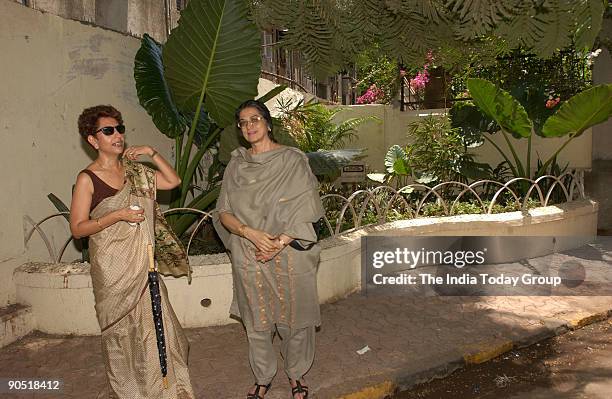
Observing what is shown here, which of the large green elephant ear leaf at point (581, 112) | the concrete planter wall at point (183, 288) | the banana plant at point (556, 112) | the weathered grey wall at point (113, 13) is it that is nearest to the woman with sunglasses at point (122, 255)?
the concrete planter wall at point (183, 288)

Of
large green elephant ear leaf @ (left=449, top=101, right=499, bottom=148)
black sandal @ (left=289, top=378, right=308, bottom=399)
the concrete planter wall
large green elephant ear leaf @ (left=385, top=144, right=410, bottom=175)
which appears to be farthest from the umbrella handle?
large green elephant ear leaf @ (left=449, top=101, right=499, bottom=148)

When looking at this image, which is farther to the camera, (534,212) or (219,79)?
(534,212)

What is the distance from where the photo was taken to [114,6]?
33.1 feet

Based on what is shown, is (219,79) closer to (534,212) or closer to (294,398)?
(294,398)

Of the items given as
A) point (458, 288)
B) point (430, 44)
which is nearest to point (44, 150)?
point (430, 44)

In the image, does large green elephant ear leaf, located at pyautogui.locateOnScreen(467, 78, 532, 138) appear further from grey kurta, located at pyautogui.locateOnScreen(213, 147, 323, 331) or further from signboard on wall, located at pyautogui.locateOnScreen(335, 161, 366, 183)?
grey kurta, located at pyautogui.locateOnScreen(213, 147, 323, 331)

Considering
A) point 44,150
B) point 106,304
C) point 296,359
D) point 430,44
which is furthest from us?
point 44,150

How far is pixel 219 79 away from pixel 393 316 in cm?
284

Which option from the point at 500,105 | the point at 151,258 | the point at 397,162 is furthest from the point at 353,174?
the point at 151,258

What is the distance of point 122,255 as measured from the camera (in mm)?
3207

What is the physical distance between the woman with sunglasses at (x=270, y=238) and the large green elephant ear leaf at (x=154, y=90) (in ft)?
7.71

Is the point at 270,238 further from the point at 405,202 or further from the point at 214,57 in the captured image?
the point at 405,202

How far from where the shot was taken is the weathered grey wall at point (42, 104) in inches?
188

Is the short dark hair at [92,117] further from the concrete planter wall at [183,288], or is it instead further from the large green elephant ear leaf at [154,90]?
the large green elephant ear leaf at [154,90]
